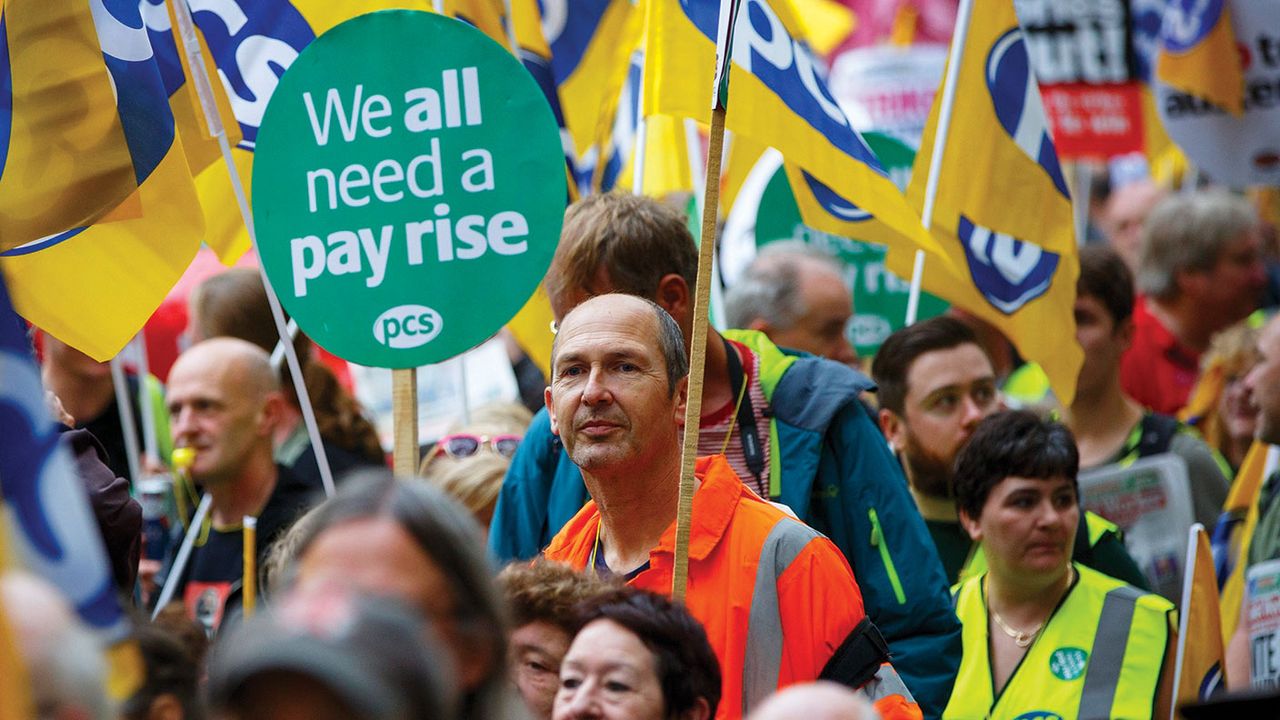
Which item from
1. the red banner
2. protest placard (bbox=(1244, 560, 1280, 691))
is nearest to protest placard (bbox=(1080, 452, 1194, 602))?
protest placard (bbox=(1244, 560, 1280, 691))

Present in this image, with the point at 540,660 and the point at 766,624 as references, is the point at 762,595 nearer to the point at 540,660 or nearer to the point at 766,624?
the point at 766,624

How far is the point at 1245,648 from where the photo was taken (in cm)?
526

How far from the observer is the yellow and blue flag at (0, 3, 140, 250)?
4.48 metres

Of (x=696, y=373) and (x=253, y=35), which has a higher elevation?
(x=253, y=35)

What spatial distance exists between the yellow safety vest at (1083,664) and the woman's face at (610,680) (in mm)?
1932

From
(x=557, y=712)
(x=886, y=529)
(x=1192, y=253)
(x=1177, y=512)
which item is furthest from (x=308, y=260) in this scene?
(x=1192, y=253)

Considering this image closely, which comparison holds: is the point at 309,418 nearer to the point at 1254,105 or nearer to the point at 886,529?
the point at 886,529

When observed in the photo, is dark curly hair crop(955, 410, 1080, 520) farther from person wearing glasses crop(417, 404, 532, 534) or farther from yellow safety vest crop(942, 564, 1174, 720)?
person wearing glasses crop(417, 404, 532, 534)

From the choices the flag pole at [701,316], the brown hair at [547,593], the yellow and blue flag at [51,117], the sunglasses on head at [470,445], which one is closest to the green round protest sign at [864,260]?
the sunglasses on head at [470,445]

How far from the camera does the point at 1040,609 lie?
16.6 ft

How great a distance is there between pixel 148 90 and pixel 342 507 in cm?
264

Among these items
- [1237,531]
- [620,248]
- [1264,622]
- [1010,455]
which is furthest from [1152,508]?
[620,248]

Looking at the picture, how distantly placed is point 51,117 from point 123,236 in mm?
347

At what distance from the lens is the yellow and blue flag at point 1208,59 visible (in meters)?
7.61
